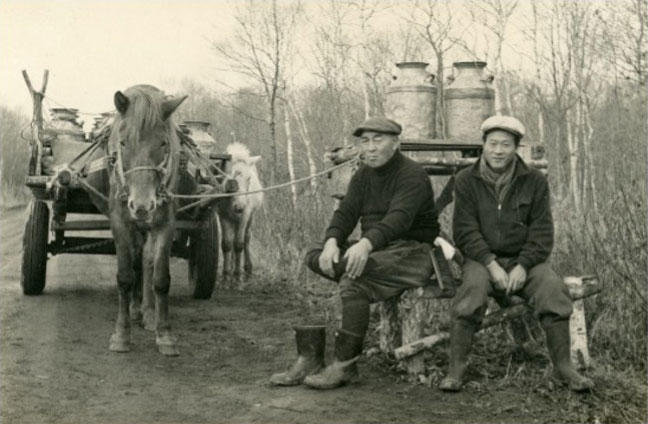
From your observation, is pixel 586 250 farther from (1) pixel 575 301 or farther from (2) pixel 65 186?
(2) pixel 65 186

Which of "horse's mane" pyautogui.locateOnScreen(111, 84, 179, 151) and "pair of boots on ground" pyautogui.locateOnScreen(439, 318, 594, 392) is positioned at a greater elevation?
"horse's mane" pyautogui.locateOnScreen(111, 84, 179, 151)

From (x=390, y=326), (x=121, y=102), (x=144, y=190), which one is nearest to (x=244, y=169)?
(x=121, y=102)

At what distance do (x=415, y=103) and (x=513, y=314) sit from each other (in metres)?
2.38

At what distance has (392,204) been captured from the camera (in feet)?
18.2

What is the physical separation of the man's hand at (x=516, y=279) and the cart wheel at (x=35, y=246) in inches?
222

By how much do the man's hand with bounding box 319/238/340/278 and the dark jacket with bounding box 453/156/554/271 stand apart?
2.69ft

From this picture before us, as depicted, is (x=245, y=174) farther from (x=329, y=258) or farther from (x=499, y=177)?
(x=499, y=177)

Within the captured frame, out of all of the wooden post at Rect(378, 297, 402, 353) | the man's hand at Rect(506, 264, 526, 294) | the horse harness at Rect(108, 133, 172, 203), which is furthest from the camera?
the horse harness at Rect(108, 133, 172, 203)

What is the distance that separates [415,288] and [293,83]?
15.3 meters

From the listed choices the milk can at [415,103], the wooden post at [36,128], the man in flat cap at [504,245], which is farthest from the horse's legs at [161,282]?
the wooden post at [36,128]

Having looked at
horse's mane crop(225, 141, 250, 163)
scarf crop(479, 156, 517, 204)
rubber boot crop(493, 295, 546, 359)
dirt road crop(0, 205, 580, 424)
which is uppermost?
horse's mane crop(225, 141, 250, 163)

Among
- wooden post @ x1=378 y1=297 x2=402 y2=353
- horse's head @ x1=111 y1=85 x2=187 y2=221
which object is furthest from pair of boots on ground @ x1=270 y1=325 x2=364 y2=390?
horse's head @ x1=111 y1=85 x2=187 y2=221

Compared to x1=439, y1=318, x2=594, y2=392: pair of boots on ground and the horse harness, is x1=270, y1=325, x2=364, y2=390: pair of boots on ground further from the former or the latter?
the horse harness

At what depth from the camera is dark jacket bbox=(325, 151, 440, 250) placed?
547cm
